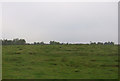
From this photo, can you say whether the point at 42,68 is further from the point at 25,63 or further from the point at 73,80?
the point at 73,80

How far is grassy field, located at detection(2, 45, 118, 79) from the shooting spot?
17141 mm

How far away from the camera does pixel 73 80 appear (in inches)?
624

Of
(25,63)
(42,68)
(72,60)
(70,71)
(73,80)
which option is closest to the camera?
(73,80)

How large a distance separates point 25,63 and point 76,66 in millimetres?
4811

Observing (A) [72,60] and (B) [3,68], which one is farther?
(A) [72,60]

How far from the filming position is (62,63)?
21875 mm

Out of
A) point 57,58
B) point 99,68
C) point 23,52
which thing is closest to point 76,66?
point 99,68

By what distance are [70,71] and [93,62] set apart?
15.4 ft

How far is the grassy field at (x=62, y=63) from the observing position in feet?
56.2

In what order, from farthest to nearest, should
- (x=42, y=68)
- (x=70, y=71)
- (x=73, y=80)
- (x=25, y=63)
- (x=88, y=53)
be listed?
1. (x=88, y=53)
2. (x=25, y=63)
3. (x=42, y=68)
4. (x=70, y=71)
5. (x=73, y=80)

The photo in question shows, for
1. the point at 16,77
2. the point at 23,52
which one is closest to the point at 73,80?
the point at 16,77

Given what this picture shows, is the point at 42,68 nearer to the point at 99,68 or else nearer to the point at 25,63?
the point at 25,63

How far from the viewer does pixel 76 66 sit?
20.6 meters

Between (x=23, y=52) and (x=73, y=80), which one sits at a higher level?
(x=23, y=52)
